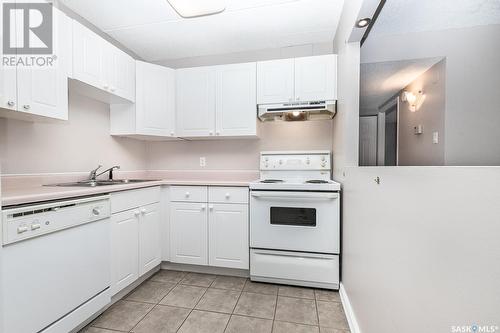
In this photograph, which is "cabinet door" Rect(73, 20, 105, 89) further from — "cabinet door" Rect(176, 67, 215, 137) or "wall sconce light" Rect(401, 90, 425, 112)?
"wall sconce light" Rect(401, 90, 425, 112)

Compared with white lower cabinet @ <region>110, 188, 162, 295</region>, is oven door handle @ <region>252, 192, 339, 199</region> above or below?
above

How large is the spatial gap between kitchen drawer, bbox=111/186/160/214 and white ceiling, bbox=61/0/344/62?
1.64 m

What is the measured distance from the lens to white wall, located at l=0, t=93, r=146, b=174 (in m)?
1.54

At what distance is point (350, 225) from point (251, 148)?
143cm

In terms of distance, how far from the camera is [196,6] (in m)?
1.63

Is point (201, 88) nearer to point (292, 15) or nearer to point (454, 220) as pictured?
point (292, 15)

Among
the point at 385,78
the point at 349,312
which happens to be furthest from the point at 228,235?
the point at 385,78

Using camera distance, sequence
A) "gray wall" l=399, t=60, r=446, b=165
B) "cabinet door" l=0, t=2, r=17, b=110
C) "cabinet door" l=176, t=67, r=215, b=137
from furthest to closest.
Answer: "cabinet door" l=176, t=67, r=215, b=137
"cabinet door" l=0, t=2, r=17, b=110
"gray wall" l=399, t=60, r=446, b=165

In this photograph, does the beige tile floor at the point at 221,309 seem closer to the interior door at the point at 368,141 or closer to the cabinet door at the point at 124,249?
the cabinet door at the point at 124,249

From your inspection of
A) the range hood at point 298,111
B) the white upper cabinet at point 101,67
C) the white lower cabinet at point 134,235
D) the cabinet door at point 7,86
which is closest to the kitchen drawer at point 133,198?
the white lower cabinet at point 134,235

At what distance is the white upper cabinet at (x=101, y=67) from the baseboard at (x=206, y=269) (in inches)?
69.4

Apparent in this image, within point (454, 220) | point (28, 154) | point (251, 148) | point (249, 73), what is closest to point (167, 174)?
point (251, 148)

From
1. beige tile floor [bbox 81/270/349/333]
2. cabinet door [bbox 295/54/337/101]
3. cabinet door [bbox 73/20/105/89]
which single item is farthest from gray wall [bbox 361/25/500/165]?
cabinet door [bbox 73/20/105/89]

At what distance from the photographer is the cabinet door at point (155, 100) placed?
90.8 inches
